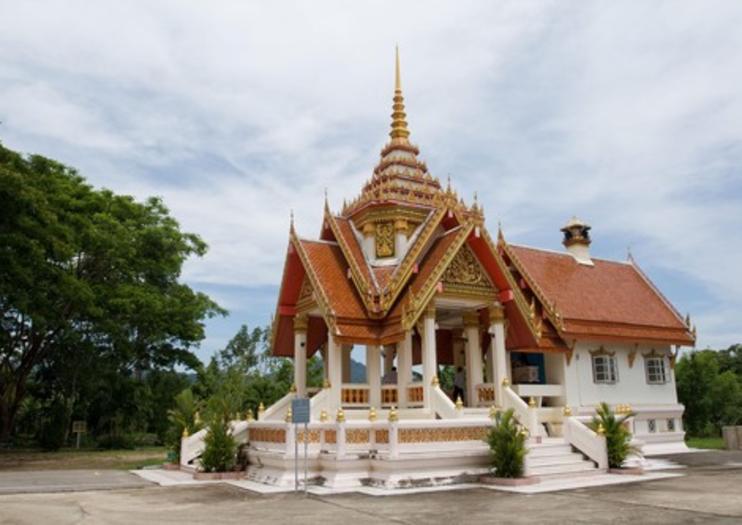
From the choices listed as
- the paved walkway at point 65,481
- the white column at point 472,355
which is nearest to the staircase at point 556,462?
the white column at point 472,355

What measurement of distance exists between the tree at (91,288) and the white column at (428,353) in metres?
11.1

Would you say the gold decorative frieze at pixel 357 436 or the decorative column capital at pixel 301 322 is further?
the decorative column capital at pixel 301 322

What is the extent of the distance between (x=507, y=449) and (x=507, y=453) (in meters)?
0.07

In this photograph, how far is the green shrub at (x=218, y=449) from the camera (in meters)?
14.4

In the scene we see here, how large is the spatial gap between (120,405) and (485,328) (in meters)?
20.8

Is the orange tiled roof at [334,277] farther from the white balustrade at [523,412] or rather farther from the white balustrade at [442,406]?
the white balustrade at [523,412]

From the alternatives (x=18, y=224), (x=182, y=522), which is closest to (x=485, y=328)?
(x=182, y=522)

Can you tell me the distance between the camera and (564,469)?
13.4 meters

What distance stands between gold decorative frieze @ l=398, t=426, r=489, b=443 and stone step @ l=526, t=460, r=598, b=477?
115 centimetres

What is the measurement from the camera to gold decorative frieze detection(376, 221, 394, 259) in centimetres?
1678

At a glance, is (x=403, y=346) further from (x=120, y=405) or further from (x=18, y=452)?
(x=120, y=405)

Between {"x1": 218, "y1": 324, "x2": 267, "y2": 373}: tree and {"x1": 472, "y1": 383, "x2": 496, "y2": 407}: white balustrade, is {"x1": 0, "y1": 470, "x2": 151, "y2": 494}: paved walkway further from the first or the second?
{"x1": 218, "y1": 324, "x2": 267, "y2": 373}: tree

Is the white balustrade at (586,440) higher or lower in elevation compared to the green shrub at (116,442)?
higher

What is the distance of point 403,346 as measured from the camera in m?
15.5
